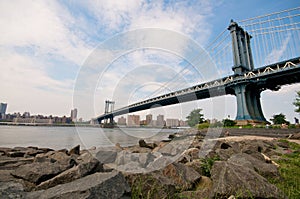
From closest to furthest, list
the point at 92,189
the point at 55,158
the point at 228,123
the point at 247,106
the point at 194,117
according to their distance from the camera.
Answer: the point at 92,189
the point at 55,158
the point at 228,123
the point at 247,106
the point at 194,117

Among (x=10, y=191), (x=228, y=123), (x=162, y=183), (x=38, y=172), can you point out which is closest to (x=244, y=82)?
(x=228, y=123)

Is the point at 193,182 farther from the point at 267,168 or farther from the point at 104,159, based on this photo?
the point at 104,159

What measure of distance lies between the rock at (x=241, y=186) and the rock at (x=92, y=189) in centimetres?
85

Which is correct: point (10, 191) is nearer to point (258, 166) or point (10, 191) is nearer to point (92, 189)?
point (92, 189)

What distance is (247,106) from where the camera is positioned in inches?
800

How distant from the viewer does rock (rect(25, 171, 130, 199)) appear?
4.30ft

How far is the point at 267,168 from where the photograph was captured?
2322 millimetres

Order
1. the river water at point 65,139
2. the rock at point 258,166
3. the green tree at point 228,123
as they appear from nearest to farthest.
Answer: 1. the rock at point 258,166
2. the river water at point 65,139
3. the green tree at point 228,123

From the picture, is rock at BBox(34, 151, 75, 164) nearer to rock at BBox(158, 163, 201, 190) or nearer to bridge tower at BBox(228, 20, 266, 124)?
rock at BBox(158, 163, 201, 190)

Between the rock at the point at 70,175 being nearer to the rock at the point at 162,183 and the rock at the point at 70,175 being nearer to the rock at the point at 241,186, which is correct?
the rock at the point at 162,183

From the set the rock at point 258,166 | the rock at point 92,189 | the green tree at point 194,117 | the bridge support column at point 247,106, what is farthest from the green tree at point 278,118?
the rock at point 92,189

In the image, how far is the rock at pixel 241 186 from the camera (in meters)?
1.51

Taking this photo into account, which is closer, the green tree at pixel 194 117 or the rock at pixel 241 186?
the rock at pixel 241 186

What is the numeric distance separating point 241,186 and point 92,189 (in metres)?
1.30
